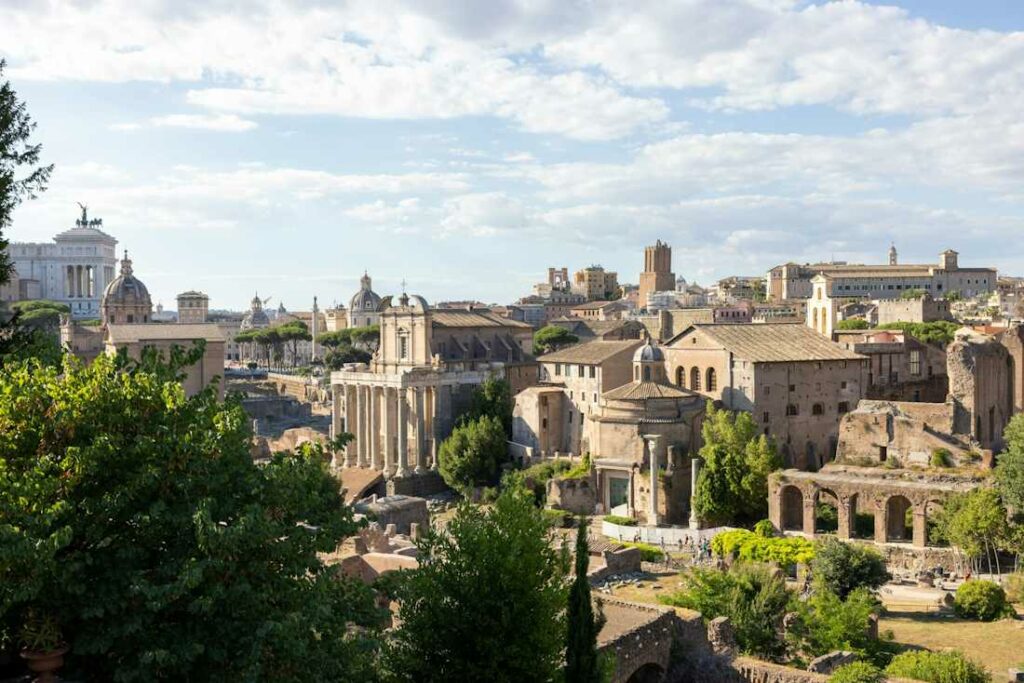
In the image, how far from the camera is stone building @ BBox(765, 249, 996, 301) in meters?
146

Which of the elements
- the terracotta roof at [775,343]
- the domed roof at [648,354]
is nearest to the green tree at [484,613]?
the terracotta roof at [775,343]

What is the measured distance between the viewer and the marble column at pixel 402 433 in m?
62.0

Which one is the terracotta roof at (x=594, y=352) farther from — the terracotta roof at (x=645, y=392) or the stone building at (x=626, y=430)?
the terracotta roof at (x=645, y=392)

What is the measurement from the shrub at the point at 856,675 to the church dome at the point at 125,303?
104 m

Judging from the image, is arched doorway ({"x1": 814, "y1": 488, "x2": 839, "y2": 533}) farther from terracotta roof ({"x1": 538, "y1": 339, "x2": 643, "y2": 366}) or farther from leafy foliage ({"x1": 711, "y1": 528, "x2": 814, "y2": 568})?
terracotta roof ({"x1": 538, "y1": 339, "x2": 643, "y2": 366})

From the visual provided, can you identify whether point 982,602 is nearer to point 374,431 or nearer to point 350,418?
point 374,431

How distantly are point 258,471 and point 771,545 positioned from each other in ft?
93.9

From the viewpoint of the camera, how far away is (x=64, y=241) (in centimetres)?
16275

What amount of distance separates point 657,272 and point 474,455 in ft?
381

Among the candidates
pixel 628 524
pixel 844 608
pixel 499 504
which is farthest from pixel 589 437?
pixel 499 504

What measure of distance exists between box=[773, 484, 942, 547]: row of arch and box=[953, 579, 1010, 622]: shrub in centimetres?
896

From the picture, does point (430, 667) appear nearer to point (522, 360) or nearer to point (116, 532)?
point (116, 532)

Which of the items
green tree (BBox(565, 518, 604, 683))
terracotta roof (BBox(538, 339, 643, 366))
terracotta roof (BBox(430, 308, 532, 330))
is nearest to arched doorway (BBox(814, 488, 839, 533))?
terracotta roof (BBox(538, 339, 643, 366))

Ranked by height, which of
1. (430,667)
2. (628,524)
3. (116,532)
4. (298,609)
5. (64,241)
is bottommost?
(628,524)
